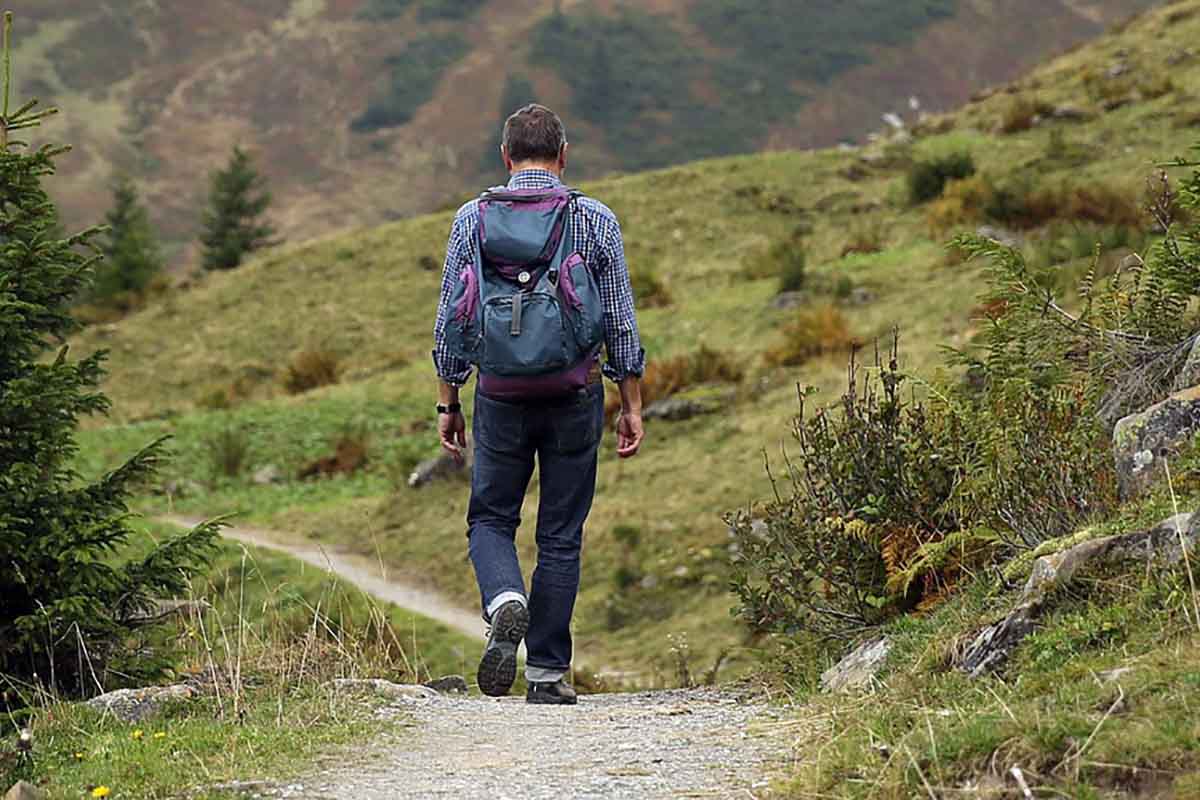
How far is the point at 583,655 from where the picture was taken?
35.4 ft

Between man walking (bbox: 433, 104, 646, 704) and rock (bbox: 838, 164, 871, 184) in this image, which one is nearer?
man walking (bbox: 433, 104, 646, 704)

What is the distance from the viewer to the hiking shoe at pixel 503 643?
5.74m

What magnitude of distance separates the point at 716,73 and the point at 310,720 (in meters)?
122

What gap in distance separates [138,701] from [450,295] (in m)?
1.73

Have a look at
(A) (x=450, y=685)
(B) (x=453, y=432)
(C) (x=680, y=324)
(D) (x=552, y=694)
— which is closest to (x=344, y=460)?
(C) (x=680, y=324)

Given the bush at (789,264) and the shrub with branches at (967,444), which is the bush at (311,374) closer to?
the bush at (789,264)

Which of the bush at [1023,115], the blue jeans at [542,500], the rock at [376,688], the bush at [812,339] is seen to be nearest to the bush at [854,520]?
the blue jeans at [542,500]

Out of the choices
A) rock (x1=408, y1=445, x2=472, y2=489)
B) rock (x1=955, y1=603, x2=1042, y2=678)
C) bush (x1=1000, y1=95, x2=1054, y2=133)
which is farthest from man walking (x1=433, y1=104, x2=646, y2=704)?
bush (x1=1000, y1=95, x2=1054, y2=133)

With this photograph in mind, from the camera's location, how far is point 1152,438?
5398mm

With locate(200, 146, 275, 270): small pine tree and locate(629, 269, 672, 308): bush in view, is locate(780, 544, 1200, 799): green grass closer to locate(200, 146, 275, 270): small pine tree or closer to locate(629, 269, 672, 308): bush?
locate(629, 269, 672, 308): bush

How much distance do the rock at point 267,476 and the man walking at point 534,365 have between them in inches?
445

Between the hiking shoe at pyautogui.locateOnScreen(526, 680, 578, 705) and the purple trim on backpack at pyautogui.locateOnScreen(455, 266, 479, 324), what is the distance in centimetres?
147

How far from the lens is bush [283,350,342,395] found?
71.2 ft

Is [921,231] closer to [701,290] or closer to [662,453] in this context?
[701,290]
